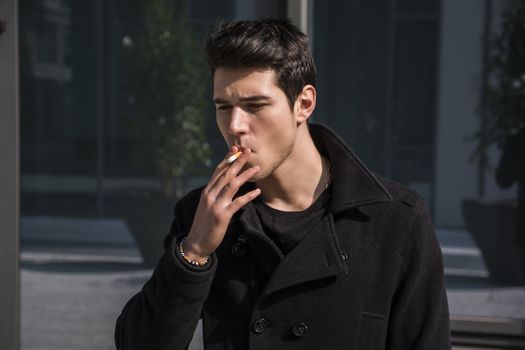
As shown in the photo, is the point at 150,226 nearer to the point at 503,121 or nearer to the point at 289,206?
the point at 503,121

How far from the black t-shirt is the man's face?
12cm

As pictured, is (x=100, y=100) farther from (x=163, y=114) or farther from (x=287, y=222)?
(x=287, y=222)

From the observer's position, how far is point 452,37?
12.0ft

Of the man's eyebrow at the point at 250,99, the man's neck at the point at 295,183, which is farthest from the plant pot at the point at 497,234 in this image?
the man's eyebrow at the point at 250,99

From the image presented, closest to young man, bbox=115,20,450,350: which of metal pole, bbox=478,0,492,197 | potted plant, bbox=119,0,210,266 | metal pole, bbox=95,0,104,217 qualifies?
metal pole, bbox=478,0,492,197

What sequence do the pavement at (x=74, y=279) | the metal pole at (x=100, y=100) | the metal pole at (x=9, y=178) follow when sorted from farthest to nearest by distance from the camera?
1. the pavement at (x=74, y=279)
2. the metal pole at (x=100, y=100)
3. the metal pole at (x=9, y=178)

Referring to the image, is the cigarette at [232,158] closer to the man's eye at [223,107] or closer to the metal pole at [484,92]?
the man's eye at [223,107]

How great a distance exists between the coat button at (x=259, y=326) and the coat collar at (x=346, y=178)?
0.30m

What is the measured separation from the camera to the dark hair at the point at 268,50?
1811mm

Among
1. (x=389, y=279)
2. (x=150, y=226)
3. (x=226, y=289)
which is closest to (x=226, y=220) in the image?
(x=226, y=289)

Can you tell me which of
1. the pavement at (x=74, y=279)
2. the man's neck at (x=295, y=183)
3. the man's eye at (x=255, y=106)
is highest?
the man's eye at (x=255, y=106)

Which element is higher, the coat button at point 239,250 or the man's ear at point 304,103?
the man's ear at point 304,103

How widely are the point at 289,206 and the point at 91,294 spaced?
2.55 metres

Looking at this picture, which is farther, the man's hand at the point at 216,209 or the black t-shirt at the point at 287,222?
the black t-shirt at the point at 287,222
